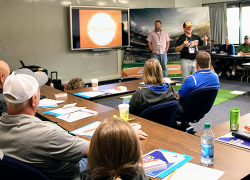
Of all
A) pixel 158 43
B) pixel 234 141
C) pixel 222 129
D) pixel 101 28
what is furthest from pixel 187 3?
pixel 234 141

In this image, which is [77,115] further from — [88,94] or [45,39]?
[45,39]

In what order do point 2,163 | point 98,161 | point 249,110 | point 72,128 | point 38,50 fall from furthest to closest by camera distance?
point 38,50 < point 249,110 < point 72,128 < point 2,163 < point 98,161

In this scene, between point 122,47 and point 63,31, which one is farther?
point 122,47

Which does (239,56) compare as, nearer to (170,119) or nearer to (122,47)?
(122,47)

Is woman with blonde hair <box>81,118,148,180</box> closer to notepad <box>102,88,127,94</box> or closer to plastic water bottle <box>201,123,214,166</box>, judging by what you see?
plastic water bottle <box>201,123,214,166</box>

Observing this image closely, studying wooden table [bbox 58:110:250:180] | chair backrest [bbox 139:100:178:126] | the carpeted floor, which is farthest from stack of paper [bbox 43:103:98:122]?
the carpeted floor

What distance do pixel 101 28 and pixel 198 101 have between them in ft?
16.1

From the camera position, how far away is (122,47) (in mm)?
7871

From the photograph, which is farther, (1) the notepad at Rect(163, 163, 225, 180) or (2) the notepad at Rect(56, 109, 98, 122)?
(2) the notepad at Rect(56, 109, 98, 122)

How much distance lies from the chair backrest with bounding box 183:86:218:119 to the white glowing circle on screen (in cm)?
468

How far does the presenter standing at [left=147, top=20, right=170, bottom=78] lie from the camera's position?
290 inches

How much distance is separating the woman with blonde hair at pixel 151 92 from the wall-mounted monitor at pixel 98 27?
455cm

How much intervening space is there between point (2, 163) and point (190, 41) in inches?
202

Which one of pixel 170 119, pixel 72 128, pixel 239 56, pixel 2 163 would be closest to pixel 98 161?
pixel 2 163
